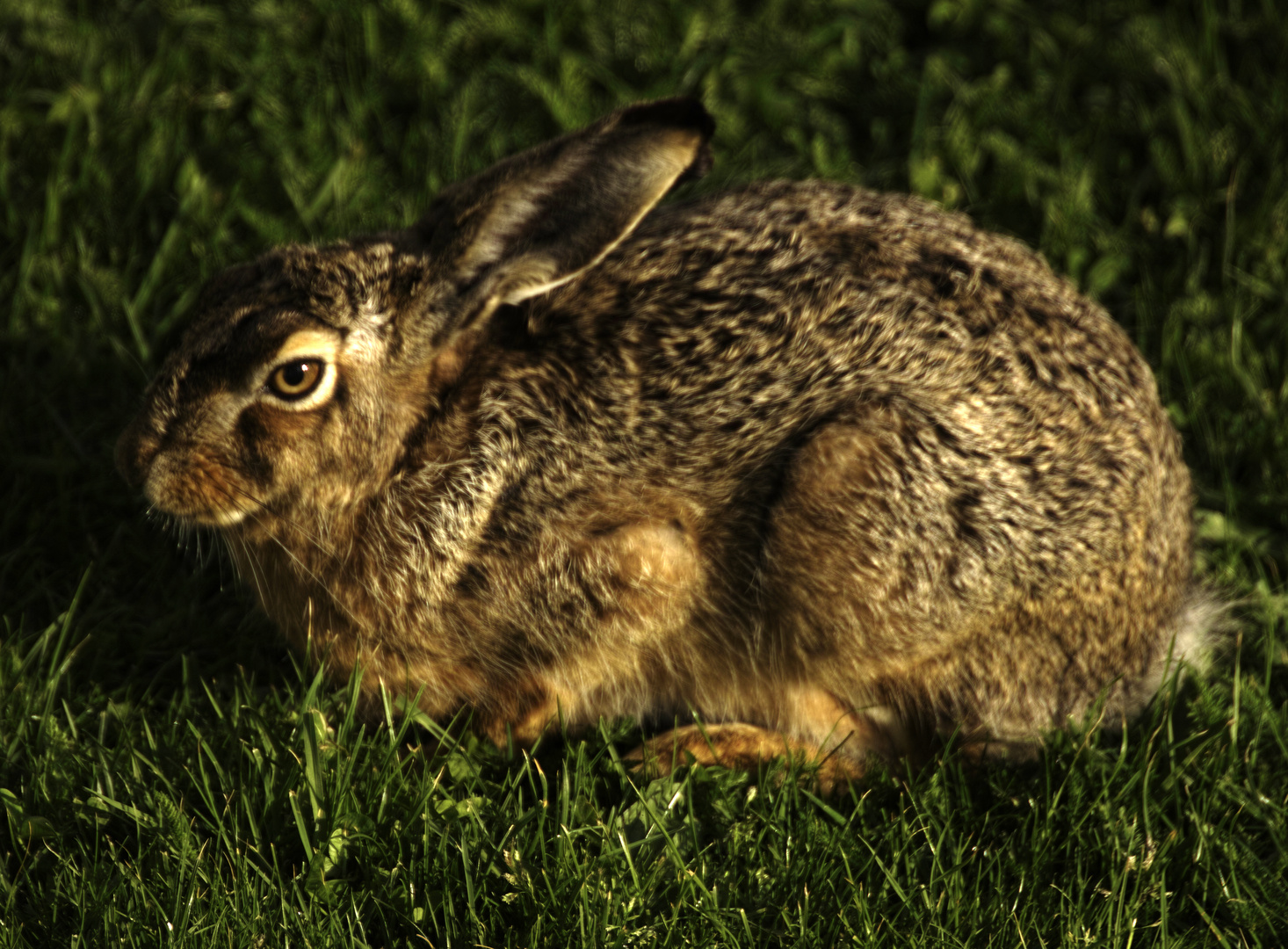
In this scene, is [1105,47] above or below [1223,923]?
above

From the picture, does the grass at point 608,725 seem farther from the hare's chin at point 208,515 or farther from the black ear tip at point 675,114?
the black ear tip at point 675,114

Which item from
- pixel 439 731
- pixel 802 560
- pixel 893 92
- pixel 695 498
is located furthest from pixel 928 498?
pixel 893 92

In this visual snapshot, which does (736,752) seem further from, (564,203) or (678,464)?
(564,203)

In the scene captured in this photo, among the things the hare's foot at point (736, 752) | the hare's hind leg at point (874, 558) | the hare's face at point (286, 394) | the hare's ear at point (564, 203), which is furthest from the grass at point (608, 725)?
the hare's ear at point (564, 203)

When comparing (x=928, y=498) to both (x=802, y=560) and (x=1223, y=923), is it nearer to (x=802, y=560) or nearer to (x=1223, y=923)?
(x=802, y=560)

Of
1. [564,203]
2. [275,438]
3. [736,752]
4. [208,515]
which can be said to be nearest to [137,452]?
[208,515]

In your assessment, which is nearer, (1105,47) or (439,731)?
(439,731)

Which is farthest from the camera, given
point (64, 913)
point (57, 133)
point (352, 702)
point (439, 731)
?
point (57, 133)

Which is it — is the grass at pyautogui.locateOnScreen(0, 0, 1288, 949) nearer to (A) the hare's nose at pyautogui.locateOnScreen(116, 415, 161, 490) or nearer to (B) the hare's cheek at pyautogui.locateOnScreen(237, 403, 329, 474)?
(A) the hare's nose at pyautogui.locateOnScreen(116, 415, 161, 490)
